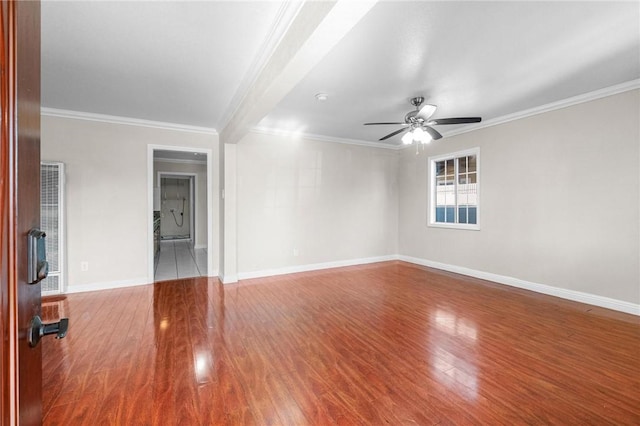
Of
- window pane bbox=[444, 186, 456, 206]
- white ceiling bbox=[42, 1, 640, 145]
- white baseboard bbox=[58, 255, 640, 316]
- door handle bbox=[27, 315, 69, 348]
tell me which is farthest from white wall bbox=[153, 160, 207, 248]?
door handle bbox=[27, 315, 69, 348]

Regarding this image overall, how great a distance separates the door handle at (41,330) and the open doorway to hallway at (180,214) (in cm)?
414

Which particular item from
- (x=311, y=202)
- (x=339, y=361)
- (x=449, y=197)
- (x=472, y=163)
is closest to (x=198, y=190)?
(x=311, y=202)

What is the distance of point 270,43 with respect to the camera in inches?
88.0

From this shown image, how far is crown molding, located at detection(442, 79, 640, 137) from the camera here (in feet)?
10.6

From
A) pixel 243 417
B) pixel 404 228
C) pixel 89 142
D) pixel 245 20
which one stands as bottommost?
pixel 243 417

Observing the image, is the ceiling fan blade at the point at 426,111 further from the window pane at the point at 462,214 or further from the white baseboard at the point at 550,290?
the white baseboard at the point at 550,290

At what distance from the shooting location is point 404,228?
20.5 ft

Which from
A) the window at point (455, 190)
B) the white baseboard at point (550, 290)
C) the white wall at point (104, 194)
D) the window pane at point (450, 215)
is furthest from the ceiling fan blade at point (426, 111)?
the white wall at point (104, 194)

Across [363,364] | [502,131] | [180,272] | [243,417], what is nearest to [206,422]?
[243,417]

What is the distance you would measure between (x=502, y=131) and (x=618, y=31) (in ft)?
7.37

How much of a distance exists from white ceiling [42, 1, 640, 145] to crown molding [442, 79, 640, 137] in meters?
0.09

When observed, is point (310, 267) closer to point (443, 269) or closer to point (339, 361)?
point (443, 269)

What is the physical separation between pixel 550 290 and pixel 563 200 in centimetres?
126

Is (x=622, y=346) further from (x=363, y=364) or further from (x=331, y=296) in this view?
(x=331, y=296)
